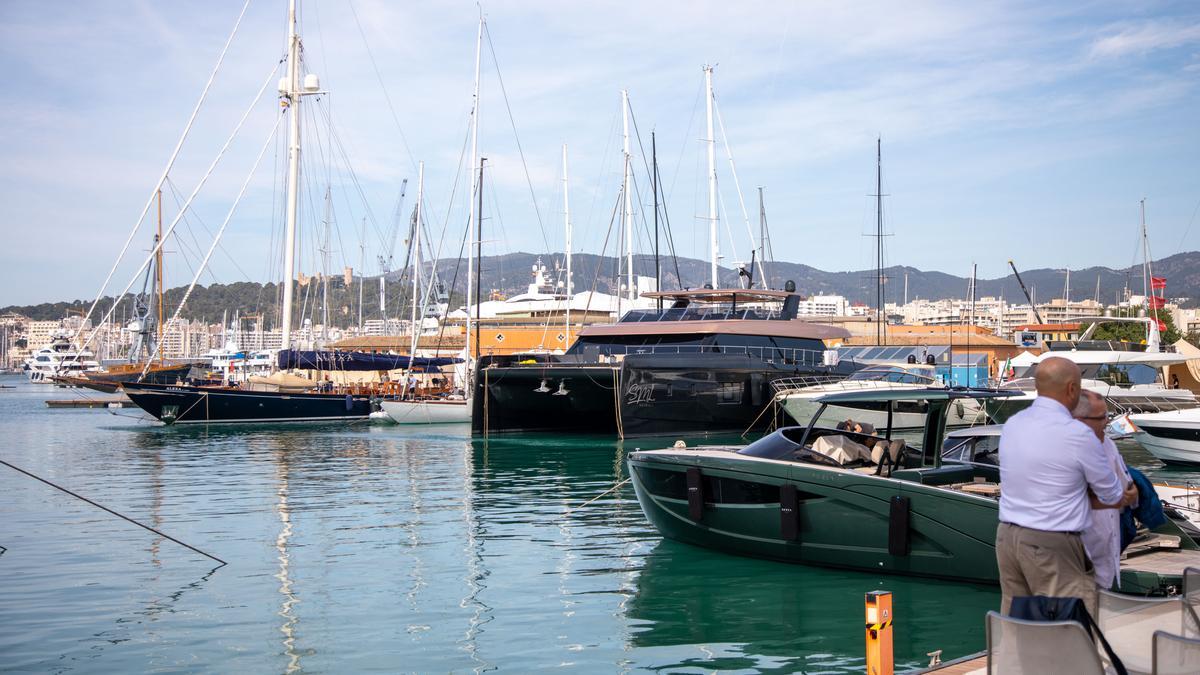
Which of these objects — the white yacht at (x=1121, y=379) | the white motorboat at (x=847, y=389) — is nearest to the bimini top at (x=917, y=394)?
the white motorboat at (x=847, y=389)

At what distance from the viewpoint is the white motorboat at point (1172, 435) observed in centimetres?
2439

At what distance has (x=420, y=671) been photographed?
8852 millimetres

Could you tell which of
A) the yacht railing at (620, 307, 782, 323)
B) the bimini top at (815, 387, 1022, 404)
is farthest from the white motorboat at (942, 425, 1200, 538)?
the yacht railing at (620, 307, 782, 323)

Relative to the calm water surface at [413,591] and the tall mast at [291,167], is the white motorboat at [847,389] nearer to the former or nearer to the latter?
the calm water surface at [413,591]

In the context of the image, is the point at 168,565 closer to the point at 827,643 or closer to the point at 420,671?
the point at 420,671

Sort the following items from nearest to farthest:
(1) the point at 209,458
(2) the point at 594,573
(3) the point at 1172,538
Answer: (3) the point at 1172,538, (2) the point at 594,573, (1) the point at 209,458

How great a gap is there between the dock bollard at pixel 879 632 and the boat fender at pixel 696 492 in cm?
603

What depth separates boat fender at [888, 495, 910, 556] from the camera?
11234 millimetres

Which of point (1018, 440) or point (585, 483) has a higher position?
point (1018, 440)

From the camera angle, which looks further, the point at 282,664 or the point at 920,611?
the point at 920,611

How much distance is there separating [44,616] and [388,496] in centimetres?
994

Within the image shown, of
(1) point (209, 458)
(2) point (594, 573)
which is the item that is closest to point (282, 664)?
(2) point (594, 573)

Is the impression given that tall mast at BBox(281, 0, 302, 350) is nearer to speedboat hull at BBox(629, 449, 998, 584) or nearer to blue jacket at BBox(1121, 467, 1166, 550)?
speedboat hull at BBox(629, 449, 998, 584)

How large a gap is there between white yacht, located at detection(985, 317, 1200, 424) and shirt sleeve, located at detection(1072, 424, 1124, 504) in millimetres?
24901
